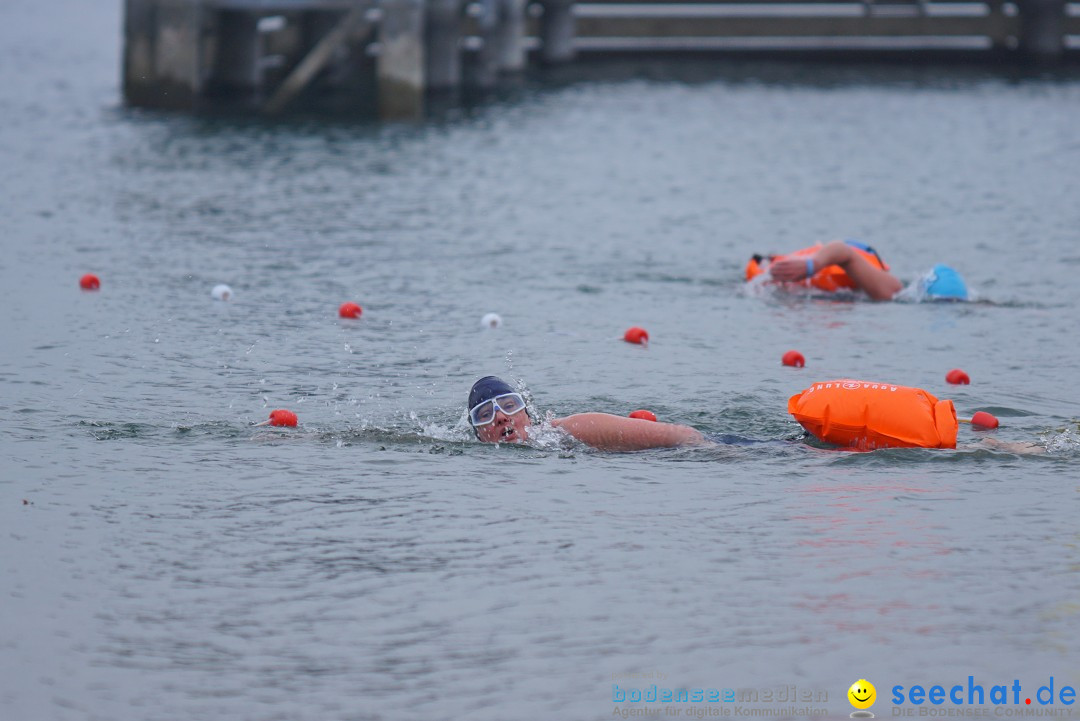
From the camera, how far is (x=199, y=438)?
9.98 m

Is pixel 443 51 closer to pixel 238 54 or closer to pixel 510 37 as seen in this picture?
pixel 238 54

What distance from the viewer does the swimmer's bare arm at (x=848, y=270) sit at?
14.6 m

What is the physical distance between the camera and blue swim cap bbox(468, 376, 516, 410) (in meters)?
9.77

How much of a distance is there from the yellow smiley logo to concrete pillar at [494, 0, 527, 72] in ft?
97.3

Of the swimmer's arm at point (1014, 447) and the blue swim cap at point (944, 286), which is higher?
the blue swim cap at point (944, 286)

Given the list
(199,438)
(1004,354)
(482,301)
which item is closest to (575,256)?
(482,301)

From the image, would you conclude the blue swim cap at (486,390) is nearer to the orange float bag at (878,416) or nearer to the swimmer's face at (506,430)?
the swimmer's face at (506,430)

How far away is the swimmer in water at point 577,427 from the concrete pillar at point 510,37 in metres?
26.1

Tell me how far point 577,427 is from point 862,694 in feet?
12.1

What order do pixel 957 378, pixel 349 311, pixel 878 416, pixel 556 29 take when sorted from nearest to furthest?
pixel 878 416 → pixel 957 378 → pixel 349 311 → pixel 556 29

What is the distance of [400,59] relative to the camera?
2634 cm

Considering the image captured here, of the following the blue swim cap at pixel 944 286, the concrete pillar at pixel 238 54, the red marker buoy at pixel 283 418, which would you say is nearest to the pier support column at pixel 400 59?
the concrete pillar at pixel 238 54

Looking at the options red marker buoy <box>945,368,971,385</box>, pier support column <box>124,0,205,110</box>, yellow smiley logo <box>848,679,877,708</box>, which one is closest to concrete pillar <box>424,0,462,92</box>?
pier support column <box>124,0,205,110</box>

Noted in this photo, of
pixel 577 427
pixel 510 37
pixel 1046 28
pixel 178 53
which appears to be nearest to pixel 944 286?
pixel 577 427
